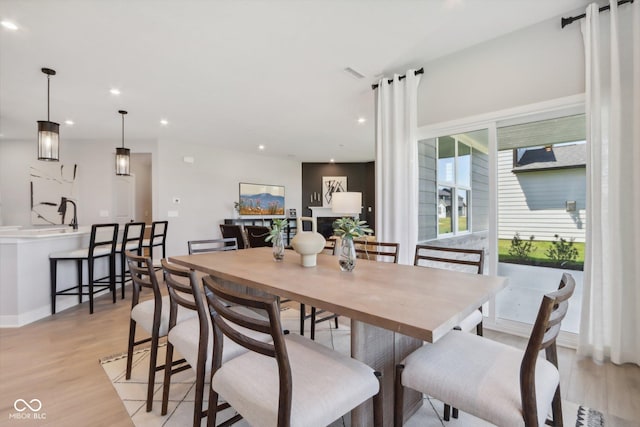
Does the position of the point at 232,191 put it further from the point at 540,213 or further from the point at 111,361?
the point at 540,213

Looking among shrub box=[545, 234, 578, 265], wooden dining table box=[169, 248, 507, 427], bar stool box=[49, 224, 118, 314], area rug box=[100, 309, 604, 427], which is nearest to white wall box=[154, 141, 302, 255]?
bar stool box=[49, 224, 118, 314]

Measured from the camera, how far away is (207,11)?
2.17m

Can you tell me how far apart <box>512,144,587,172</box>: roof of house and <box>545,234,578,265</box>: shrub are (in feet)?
2.08

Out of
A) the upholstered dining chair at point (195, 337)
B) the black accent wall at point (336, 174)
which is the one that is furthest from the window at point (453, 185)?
the black accent wall at point (336, 174)

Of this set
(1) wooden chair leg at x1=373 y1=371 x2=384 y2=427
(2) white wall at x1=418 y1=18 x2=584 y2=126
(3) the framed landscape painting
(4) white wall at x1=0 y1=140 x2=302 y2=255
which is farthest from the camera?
(3) the framed landscape painting

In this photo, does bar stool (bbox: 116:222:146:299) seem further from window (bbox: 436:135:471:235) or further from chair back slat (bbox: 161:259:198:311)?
→ window (bbox: 436:135:471:235)

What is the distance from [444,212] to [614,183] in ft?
5.00

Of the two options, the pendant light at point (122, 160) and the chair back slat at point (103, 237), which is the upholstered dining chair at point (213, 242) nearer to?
the chair back slat at point (103, 237)

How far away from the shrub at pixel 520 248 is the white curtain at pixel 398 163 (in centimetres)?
89

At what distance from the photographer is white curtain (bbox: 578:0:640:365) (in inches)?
82.8

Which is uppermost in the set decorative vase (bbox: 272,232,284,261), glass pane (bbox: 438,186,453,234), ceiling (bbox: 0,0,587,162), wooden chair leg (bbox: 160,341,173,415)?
ceiling (bbox: 0,0,587,162)

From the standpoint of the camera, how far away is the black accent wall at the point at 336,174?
8.64 meters

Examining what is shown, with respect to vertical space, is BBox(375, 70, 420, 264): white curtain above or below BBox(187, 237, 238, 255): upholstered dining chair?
above

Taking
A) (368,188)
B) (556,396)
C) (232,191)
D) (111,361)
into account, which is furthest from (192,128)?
(556,396)
